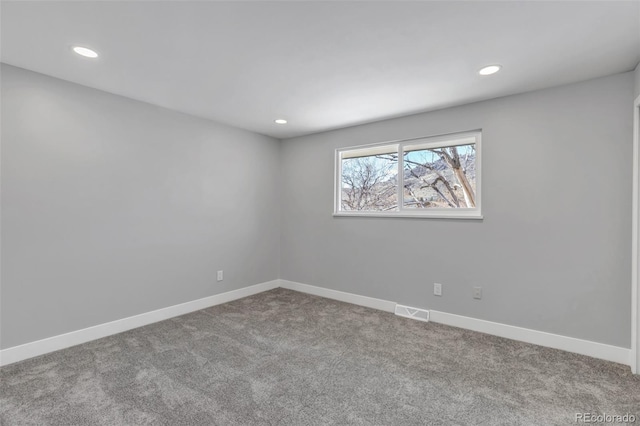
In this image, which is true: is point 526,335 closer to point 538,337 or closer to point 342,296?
point 538,337

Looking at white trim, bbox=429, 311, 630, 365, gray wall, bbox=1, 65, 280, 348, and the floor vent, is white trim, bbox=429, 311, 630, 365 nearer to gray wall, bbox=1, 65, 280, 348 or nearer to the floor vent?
the floor vent

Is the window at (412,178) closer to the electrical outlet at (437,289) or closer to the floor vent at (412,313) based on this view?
the electrical outlet at (437,289)

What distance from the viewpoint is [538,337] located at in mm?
2674

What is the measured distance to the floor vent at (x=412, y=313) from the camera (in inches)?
129

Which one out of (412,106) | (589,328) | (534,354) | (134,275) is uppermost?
(412,106)

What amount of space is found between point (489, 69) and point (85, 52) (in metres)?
3.03

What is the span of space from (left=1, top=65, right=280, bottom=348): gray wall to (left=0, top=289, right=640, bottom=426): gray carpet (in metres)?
0.43

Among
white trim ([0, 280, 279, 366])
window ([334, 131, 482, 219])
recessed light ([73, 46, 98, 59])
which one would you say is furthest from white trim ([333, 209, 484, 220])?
recessed light ([73, 46, 98, 59])

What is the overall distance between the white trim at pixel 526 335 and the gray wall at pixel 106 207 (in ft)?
6.48

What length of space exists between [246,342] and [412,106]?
2.91 m

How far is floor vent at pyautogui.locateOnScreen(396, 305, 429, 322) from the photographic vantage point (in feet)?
10.7

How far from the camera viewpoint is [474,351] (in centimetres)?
253

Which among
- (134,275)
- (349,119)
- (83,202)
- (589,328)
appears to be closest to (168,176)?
(83,202)

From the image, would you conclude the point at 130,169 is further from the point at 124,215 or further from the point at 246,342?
the point at 246,342
